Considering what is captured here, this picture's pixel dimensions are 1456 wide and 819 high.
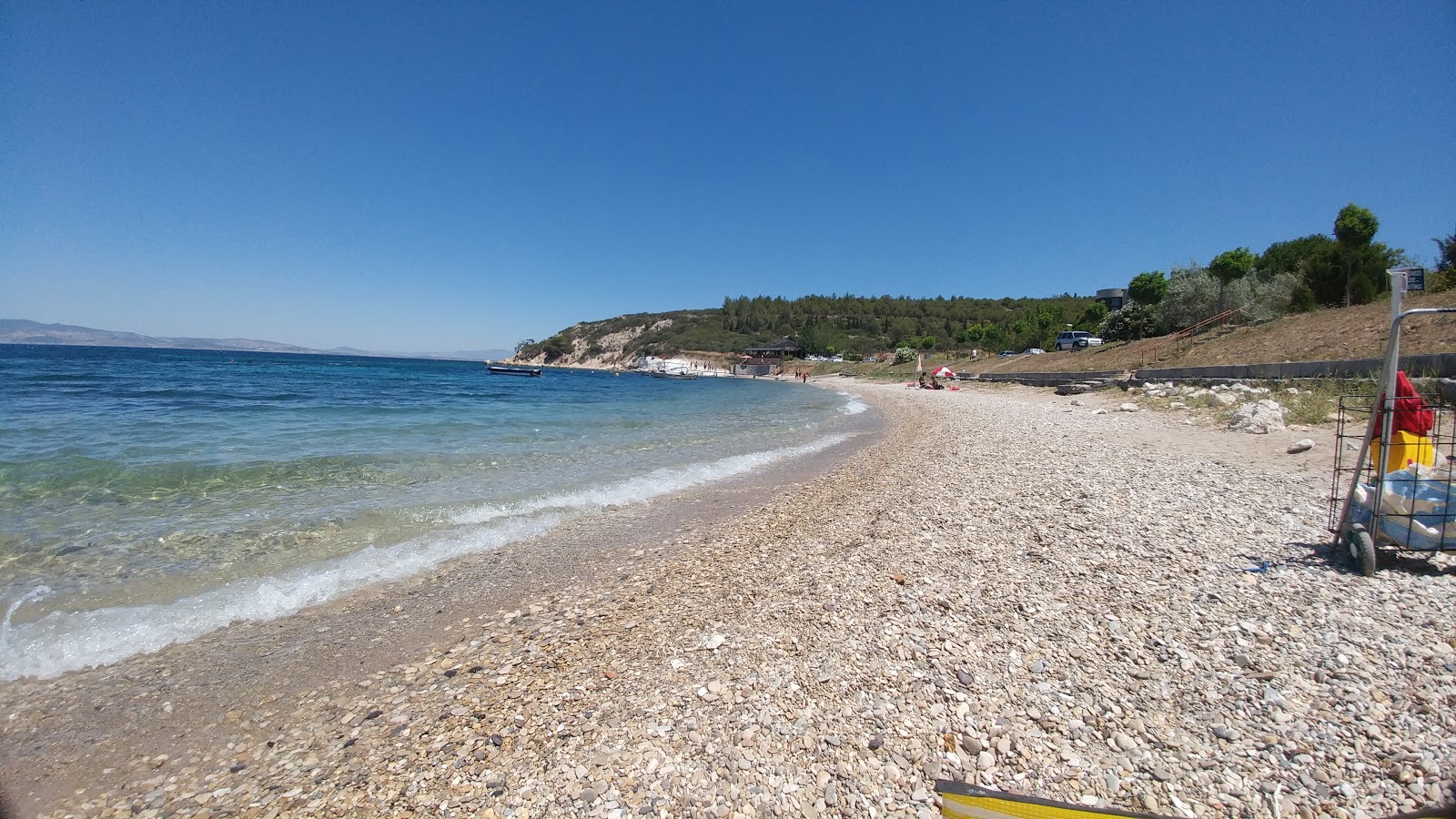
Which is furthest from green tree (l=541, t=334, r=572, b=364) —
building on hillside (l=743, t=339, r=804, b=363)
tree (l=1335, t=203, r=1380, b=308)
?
tree (l=1335, t=203, r=1380, b=308)

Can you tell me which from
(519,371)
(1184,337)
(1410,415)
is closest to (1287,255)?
(1184,337)

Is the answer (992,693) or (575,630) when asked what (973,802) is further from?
(575,630)

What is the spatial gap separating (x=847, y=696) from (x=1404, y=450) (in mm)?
5164

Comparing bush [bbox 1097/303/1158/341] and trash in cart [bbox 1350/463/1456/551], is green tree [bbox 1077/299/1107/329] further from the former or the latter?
trash in cart [bbox 1350/463/1456/551]

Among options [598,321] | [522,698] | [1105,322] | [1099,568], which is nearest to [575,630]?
[522,698]

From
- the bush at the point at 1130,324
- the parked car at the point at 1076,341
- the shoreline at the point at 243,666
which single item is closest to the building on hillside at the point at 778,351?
the parked car at the point at 1076,341

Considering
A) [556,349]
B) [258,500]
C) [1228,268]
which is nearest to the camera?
[258,500]

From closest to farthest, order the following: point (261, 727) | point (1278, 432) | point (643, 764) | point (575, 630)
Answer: point (643, 764), point (261, 727), point (575, 630), point (1278, 432)

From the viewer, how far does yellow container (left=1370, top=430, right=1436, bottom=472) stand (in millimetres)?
4426

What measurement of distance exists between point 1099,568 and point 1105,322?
4611 centimetres

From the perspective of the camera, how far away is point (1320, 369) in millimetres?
14438

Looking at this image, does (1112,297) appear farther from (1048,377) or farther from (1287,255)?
(1048,377)

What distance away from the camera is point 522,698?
11.7 feet

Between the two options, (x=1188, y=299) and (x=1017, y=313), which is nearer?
(x=1188, y=299)
